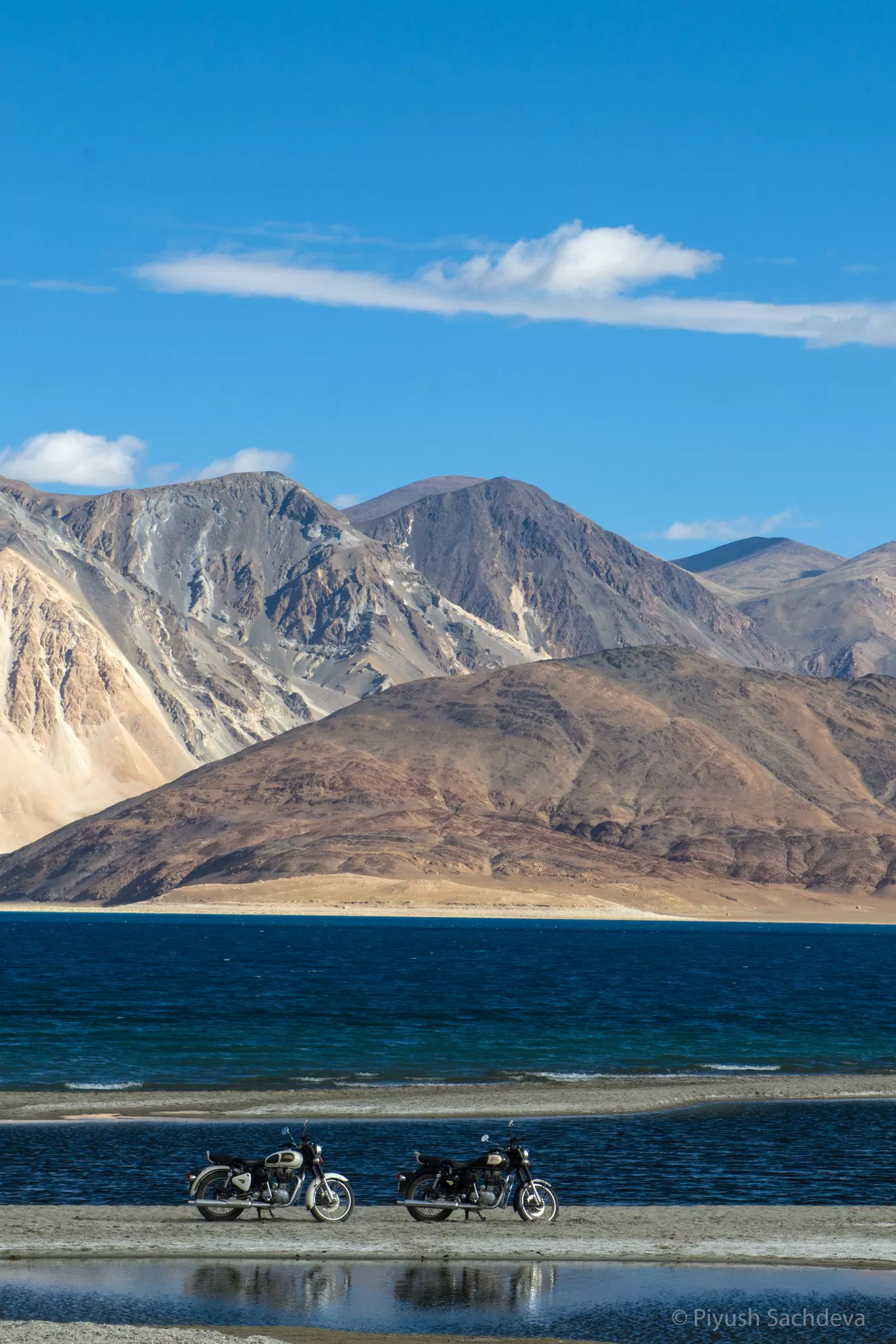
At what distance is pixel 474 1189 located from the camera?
105 ft

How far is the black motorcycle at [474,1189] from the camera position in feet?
105

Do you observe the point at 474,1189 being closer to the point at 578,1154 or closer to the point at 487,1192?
the point at 487,1192

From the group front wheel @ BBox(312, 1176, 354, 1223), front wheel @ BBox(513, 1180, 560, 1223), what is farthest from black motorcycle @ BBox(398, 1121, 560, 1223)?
front wheel @ BBox(312, 1176, 354, 1223)

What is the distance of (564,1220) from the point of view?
106ft

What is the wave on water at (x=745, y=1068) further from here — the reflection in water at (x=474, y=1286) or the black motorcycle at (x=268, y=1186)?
the reflection in water at (x=474, y=1286)

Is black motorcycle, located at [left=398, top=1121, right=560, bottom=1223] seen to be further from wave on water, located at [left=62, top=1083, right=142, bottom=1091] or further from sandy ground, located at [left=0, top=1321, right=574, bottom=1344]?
wave on water, located at [left=62, top=1083, right=142, bottom=1091]

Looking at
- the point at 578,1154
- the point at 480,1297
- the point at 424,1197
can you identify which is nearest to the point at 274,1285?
the point at 480,1297

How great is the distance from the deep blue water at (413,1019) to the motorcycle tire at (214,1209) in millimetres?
25822

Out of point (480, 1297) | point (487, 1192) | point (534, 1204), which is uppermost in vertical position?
point (487, 1192)

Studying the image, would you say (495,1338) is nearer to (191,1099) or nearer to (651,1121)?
(651,1121)

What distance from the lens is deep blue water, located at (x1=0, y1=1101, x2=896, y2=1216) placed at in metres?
36.6

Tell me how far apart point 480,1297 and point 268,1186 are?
6.81m

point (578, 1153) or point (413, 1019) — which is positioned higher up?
point (413, 1019)

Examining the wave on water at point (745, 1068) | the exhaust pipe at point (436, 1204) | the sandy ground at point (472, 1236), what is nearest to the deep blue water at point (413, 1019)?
the wave on water at point (745, 1068)
